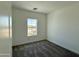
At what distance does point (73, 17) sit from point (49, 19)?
8.23 ft

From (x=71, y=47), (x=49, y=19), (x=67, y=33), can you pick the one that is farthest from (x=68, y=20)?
(x=49, y=19)

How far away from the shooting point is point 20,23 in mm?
4637

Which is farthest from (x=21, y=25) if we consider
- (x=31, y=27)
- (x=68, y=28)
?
(x=68, y=28)

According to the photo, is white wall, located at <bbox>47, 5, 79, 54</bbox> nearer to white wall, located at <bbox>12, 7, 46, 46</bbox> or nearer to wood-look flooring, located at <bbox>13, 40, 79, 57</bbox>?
wood-look flooring, located at <bbox>13, 40, 79, 57</bbox>

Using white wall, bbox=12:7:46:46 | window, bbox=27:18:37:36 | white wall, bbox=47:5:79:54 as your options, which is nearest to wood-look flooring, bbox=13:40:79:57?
white wall, bbox=47:5:79:54

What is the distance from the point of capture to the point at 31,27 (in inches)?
211

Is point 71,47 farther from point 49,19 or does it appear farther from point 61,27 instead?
point 49,19

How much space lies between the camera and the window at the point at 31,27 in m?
5.15

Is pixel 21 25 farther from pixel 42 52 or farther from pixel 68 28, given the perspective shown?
pixel 68 28

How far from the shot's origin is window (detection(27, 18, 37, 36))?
203 inches

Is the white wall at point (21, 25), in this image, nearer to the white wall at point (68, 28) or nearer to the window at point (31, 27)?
the window at point (31, 27)

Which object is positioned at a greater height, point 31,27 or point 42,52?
point 31,27

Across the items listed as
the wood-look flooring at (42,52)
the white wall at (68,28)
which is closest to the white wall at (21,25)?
the wood-look flooring at (42,52)

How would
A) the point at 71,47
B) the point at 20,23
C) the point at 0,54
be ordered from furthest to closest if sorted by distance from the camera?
the point at 20,23 → the point at 71,47 → the point at 0,54
